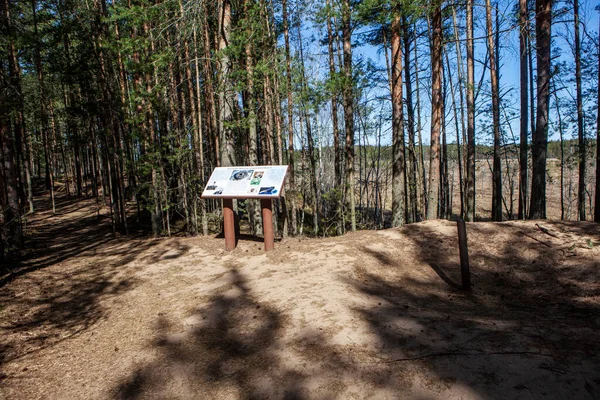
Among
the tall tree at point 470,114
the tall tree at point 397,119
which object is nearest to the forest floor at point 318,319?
the tall tree at point 397,119

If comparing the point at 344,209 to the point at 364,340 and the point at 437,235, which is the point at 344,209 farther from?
the point at 364,340

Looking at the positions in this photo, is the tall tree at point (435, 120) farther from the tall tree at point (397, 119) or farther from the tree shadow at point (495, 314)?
the tree shadow at point (495, 314)

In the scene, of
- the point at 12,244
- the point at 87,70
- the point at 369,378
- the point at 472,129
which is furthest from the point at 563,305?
the point at 87,70

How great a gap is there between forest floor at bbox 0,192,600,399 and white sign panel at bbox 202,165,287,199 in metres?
1.31

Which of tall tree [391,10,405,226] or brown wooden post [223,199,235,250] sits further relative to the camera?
tall tree [391,10,405,226]

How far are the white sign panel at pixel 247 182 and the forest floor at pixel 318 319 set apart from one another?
131cm

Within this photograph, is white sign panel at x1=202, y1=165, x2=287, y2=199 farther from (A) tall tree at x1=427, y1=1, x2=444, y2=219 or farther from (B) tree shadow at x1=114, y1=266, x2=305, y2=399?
(A) tall tree at x1=427, y1=1, x2=444, y2=219

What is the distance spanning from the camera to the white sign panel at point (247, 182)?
666 centimetres

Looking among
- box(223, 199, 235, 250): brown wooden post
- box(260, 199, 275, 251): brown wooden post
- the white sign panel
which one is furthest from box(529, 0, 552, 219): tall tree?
box(223, 199, 235, 250): brown wooden post

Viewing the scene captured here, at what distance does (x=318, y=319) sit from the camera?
150 inches

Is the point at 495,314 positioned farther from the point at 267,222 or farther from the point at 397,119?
the point at 397,119

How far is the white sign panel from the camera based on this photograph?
262 inches

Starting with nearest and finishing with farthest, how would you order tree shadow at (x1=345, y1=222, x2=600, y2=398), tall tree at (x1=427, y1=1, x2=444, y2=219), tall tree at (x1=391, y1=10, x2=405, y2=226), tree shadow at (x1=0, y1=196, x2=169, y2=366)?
tree shadow at (x1=345, y1=222, x2=600, y2=398), tree shadow at (x1=0, y1=196, x2=169, y2=366), tall tree at (x1=427, y1=1, x2=444, y2=219), tall tree at (x1=391, y1=10, x2=405, y2=226)

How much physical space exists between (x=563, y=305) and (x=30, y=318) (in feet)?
25.4
